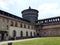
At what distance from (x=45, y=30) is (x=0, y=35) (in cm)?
2373

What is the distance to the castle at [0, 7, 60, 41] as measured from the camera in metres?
34.3

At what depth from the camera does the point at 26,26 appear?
4541 centimetres

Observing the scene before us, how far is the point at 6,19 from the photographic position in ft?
115

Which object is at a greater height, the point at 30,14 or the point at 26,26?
the point at 30,14

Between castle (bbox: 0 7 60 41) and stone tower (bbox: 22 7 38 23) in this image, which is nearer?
castle (bbox: 0 7 60 41)

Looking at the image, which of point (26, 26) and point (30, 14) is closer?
point (26, 26)

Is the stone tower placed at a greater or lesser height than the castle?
greater

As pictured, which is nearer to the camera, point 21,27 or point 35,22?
point 21,27

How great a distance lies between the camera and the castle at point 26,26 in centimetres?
3428

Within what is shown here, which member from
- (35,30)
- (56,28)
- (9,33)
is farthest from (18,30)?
(56,28)

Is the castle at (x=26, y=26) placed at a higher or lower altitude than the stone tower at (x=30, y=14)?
lower

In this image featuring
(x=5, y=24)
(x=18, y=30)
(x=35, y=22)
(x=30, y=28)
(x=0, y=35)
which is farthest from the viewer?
(x=35, y=22)

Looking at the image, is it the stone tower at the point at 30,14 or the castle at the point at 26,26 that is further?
the stone tower at the point at 30,14

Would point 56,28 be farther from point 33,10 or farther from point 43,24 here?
point 33,10
